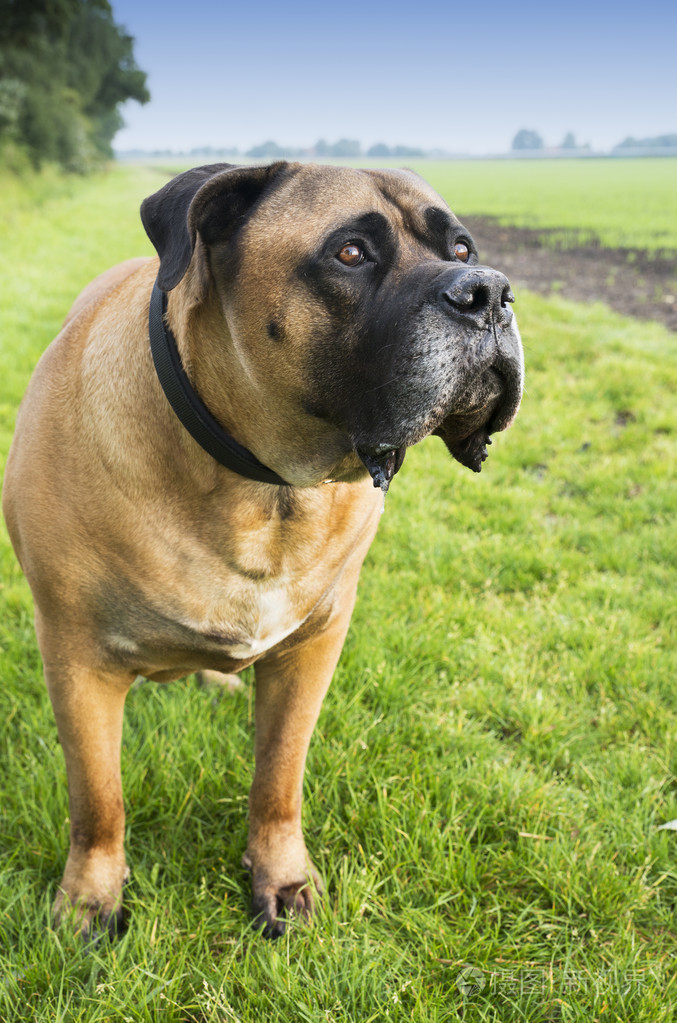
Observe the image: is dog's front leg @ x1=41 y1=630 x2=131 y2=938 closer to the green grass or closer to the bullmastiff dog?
the bullmastiff dog

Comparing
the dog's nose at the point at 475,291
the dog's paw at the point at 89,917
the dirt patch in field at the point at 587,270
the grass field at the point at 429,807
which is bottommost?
the dog's paw at the point at 89,917

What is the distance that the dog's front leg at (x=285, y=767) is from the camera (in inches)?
89.8

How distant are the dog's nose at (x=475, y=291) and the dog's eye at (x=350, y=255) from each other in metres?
0.23

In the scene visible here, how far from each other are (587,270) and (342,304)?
12.8m

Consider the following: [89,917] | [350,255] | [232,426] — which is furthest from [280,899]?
[350,255]

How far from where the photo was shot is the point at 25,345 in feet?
21.8

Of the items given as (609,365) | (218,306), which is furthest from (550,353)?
(218,306)

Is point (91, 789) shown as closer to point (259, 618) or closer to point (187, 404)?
point (259, 618)

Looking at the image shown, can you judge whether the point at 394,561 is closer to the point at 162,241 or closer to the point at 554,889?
the point at 554,889

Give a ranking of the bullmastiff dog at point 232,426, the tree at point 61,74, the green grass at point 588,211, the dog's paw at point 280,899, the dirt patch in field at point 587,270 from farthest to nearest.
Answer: the tree at point 61,74
the green grass at point 588,211
the dirt patch in field at point 587,270
the dog's paw at point 280,899
the bullmastiff dog at point 232,426

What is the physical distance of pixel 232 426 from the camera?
191cm

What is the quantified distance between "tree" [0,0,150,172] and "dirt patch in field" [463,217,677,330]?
42.2 feet

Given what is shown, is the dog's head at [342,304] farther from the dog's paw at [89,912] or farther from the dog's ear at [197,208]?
the dog's paw at [89,912]

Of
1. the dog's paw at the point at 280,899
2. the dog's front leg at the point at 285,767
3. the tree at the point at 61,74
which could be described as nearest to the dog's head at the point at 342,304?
the dog's front leg at the point at 285,767
